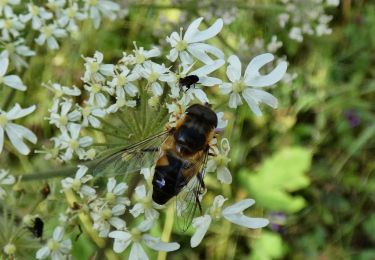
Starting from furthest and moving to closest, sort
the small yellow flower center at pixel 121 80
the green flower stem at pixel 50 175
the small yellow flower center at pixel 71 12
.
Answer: the small yellow flower center at pixel 71 12, the green flower stem at pixel 50 175, the small yellow flower center at pixel 121 80

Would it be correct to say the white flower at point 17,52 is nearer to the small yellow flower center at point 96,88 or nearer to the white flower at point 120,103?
the small yellow flower center at point 96,88

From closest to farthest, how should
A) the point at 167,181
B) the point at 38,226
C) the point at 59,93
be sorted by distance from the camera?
1. the point at 167,181
2. the point at 38,226
3. the point at 59,93

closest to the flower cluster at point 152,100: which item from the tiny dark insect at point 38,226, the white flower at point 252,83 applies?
the white flower at point 252,83

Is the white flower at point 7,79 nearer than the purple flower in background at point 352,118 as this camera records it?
Yes

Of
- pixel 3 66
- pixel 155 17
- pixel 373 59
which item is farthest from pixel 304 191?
pixel 3 66

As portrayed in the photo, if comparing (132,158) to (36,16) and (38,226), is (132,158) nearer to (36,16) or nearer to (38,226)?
(38,226)

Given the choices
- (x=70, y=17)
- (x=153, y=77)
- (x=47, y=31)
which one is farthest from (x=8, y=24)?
(x=153, y=77)

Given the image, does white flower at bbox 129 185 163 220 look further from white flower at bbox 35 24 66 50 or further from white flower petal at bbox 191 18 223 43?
white flower at bbox 35 24 66 50
